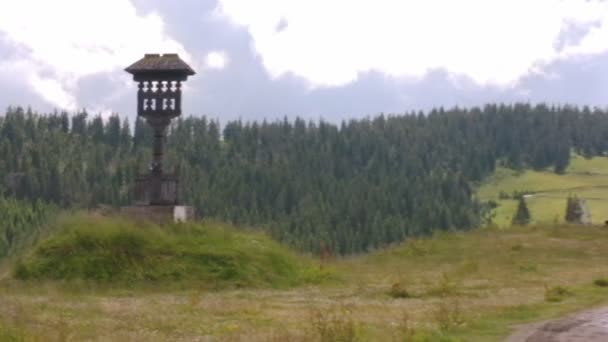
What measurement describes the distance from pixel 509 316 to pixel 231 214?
162947mm

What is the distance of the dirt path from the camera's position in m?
18.7

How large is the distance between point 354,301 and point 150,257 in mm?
8490

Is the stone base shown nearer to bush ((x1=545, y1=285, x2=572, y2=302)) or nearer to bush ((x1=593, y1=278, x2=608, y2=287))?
bush ((x1=545, y1=285, x2=572, y2=302))

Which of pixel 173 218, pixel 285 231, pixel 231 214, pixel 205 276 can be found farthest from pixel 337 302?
pixel 231 214

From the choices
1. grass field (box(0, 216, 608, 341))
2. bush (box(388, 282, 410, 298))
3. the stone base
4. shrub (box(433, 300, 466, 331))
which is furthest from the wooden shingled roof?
shrub (box(433, 300, 466, 331))

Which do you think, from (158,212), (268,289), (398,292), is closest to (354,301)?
(398,292)

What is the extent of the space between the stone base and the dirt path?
18207 millimetres

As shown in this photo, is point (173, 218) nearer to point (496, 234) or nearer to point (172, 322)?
point (172, 322)

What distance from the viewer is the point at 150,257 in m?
32.1

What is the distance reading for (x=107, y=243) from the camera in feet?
106

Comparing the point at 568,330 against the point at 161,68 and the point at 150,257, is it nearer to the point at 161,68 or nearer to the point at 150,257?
the point at 150,257

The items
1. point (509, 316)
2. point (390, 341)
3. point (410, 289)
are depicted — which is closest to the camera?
point (390, 341)

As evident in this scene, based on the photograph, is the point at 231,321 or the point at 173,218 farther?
the point at 173,218

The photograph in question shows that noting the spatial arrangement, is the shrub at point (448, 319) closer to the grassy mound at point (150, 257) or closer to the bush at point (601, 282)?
the bush at point (601, 282)
